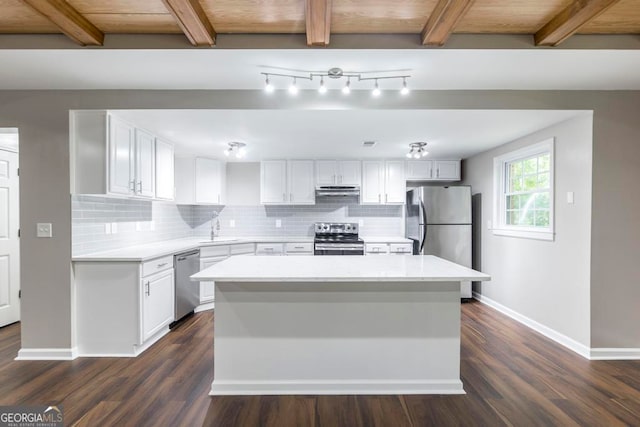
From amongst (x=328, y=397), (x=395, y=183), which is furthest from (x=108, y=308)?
(x=395, y=183)

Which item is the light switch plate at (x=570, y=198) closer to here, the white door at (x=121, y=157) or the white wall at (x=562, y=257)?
the white wall at (x=562, y=257)

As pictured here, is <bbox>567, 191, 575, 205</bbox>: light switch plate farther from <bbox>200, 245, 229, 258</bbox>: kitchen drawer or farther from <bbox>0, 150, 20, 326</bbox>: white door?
<bbox>0, 150, 20, 326</bbox>: white door

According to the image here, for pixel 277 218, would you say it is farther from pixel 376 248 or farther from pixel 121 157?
pixel 121 157

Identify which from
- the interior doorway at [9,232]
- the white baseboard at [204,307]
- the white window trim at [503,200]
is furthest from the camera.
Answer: the white baseboard at [204,307]

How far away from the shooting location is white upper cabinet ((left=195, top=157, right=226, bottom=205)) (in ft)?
14.8

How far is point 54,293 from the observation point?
2648mm

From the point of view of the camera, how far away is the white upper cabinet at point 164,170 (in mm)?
3549

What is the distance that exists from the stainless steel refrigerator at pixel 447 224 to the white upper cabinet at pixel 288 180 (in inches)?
67.4

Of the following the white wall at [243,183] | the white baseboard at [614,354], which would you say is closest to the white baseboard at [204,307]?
the white wall at [243,183]

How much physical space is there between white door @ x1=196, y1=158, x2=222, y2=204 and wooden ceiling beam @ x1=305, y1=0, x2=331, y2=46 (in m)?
3.13

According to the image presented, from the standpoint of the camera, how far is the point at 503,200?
4.07m

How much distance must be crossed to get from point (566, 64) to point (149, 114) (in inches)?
133

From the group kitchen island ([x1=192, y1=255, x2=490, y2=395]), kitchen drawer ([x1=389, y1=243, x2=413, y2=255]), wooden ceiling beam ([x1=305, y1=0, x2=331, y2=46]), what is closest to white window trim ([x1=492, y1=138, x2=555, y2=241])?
kitchen drawer ([x1=389, y1=243, x2=413, y2=255])

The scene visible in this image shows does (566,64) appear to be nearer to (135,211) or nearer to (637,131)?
(637,131)
